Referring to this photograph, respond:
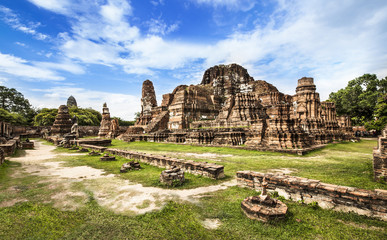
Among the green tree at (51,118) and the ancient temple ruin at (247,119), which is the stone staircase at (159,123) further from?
the green tree at (51,118)

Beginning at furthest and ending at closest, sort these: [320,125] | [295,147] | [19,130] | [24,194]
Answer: [19,130] → [320,125] → [295,147] → [24,194]

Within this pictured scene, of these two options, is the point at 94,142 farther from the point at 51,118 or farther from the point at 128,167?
the point at 51,118

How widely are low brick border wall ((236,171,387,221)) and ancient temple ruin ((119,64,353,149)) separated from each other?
698 cm

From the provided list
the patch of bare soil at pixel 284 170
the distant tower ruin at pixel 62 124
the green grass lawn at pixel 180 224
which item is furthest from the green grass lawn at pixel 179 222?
the distant tower ruin at pixel 62 124

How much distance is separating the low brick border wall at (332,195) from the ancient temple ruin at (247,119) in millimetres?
6980

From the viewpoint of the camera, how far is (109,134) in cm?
2612

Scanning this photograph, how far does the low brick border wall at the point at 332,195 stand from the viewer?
294 centimetres

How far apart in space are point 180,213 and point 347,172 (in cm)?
531

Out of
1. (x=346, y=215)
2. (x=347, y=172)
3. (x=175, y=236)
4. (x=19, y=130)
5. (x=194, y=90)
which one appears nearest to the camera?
(x=175, y=236)

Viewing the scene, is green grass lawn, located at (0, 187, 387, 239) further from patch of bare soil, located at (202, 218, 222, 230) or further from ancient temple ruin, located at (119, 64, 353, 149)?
ancient temple ruin, located at (119, 64, 353, 149)

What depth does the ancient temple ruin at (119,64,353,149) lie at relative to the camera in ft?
35.9

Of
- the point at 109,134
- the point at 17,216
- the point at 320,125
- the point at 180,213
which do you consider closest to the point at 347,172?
the point at 180,213

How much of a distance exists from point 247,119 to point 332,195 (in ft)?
40.7

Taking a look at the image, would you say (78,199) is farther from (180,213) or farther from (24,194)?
(180,213)
